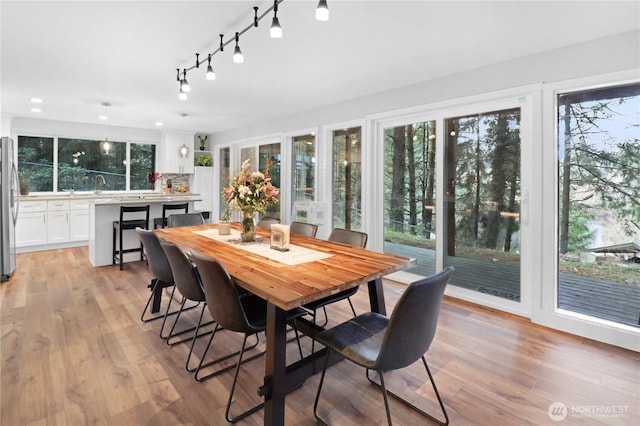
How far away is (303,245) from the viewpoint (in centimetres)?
264

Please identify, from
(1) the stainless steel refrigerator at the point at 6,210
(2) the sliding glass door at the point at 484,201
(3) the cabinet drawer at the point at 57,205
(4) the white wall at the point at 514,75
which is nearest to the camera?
(4) the white wall at the point at 514,75

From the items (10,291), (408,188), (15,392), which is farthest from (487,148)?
(10,291)

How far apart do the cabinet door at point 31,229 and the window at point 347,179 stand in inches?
200

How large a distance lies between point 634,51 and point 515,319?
2.37 meters

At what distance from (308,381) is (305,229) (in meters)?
1.53

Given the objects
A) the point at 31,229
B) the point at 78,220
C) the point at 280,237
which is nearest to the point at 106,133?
the point at 78,220

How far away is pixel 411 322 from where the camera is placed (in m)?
1.42

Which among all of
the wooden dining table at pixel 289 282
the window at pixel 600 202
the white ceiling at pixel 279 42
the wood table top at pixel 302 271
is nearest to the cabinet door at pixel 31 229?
the white ceiling at pixel 279 42

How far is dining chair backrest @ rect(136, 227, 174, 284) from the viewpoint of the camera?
8.46 feet

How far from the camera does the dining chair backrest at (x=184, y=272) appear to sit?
212 centimetres

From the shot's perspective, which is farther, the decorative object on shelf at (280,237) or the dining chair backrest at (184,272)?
the decorative object on shelf at (280,237)

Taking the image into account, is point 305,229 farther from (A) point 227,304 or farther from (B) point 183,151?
(B) point 183,151
